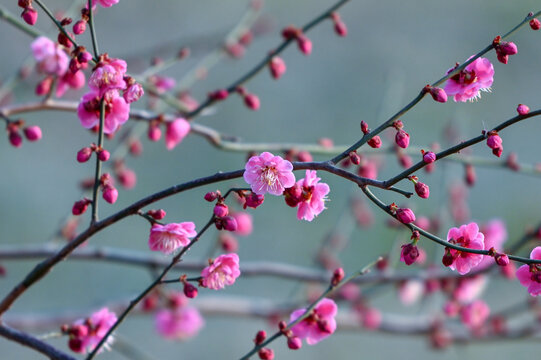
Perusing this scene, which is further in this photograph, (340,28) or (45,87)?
(340,28)

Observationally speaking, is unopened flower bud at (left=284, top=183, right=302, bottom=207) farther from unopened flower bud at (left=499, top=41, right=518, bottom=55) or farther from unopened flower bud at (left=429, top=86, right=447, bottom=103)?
unopened flower bud at (left=499, top=41, right=518, bottom=55)

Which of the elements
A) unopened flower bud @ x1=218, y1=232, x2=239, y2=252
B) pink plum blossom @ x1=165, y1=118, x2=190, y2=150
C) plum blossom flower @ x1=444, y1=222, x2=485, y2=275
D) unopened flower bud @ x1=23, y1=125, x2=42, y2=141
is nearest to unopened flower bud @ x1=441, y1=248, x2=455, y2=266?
plum blossom flower @ x1=444, y1=222, x2=485, y2=275

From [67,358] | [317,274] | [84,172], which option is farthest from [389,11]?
[67,358]

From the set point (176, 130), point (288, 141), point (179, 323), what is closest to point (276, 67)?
point (176, 130)

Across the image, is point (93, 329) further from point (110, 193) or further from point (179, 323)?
point (179, 323)

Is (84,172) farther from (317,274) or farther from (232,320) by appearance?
(317,274)
